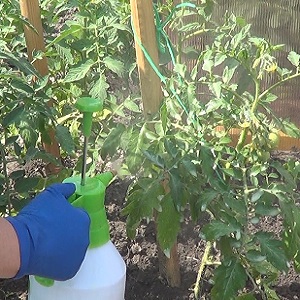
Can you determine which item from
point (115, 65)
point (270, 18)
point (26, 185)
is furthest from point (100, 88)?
point (270, 18)

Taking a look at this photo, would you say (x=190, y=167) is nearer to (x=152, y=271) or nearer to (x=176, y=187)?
(x=176, y=187)

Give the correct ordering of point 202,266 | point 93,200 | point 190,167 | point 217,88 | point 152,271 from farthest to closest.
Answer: point 152,271 < point 202,266 < point 217,88 < point 190,167 < point 93,200

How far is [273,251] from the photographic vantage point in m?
1.33

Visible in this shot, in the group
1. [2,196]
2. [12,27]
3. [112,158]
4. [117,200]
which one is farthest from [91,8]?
[117,200]

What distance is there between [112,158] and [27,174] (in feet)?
2.45

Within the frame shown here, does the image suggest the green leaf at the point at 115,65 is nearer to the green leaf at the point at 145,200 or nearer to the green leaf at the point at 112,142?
the green leaf at the point at 112,142

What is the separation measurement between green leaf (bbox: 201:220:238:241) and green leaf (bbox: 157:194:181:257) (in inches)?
2.8

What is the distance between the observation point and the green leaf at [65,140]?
153 cm

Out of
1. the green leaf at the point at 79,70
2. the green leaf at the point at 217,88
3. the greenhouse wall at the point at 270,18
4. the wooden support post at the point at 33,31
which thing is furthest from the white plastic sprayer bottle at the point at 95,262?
the greenhouse wall at the point at 270,18

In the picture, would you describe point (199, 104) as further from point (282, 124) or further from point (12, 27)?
point (12, 27)

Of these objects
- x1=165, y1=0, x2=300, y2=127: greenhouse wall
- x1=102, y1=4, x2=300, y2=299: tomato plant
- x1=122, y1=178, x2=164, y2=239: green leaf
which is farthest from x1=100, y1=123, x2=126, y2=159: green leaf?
x1=165, y1=0, x2=300, y2=127: greenhouse wall

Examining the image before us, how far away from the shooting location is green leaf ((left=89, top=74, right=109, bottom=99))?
5.14 ft

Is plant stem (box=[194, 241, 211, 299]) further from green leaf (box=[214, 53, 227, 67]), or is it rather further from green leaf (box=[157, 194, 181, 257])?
green leaf (box=[214, 53, 227, 67])

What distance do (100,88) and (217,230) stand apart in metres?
0.46
